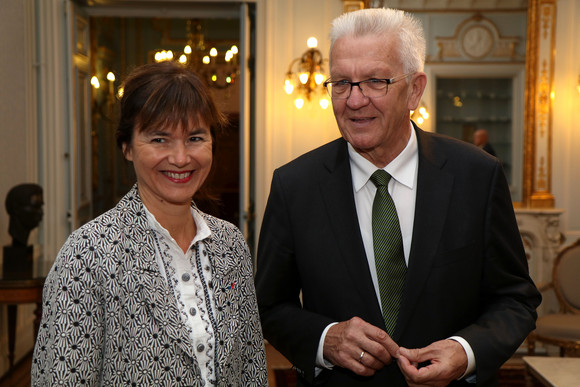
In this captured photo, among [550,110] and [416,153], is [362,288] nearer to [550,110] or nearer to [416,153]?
[416,153]

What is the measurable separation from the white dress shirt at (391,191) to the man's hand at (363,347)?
0.33ft

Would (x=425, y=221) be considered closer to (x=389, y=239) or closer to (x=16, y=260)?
(x=389, y=239)

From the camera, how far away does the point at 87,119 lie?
612cm

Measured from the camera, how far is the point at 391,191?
6.32 ft

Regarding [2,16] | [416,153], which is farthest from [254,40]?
[416,153]

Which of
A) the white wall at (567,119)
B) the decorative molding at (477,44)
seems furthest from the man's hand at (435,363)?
the white wall at (567,119)

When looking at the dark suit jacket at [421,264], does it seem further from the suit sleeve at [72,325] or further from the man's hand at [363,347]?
the suit sleeve at [72,325]

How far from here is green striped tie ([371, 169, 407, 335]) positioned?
1.84 metres

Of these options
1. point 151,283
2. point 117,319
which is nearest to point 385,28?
point 151,283

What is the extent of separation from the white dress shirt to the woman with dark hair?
13.4 inches

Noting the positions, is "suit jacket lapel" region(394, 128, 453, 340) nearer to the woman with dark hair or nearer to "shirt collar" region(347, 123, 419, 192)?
"shirt collar" region(347, 123, 419, 192)

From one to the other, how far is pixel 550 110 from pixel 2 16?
451cm

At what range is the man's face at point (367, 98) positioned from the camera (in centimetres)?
181

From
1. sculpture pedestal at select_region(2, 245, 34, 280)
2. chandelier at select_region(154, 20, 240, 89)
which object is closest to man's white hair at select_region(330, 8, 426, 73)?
sculpture pedestal at select_region(2, 245, 34, 280)
